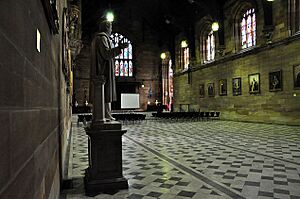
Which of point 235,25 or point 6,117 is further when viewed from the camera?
point 235,25

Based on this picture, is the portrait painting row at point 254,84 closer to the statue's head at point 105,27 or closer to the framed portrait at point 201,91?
the framed portrait at point 201,91

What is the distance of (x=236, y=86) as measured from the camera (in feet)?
57.0

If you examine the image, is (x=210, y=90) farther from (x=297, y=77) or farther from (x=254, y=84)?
(x=297, y=77)

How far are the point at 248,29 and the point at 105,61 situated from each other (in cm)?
1556

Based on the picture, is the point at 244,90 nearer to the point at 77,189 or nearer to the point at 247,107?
the point at 247,107

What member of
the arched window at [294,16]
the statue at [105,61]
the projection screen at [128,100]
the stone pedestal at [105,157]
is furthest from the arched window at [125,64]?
the stone pedestal at [105,157]

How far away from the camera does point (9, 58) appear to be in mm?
946

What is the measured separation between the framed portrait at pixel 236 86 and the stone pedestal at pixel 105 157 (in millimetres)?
14660

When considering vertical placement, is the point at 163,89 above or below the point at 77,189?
above

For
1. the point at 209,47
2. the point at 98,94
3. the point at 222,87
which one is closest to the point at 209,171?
the point at 98,94

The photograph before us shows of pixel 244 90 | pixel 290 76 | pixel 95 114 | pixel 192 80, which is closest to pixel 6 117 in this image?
pixel 95 114

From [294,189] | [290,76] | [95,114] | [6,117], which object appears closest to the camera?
[6,117]

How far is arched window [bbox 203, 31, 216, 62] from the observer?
21375 millimetres

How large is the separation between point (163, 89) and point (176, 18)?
985 centimetres
